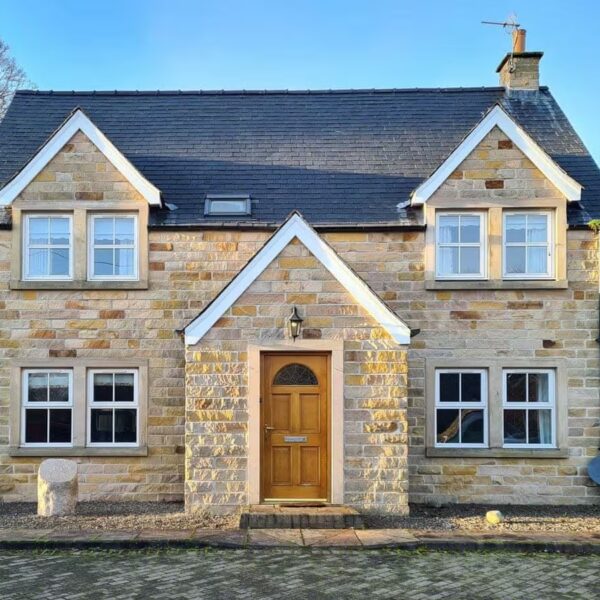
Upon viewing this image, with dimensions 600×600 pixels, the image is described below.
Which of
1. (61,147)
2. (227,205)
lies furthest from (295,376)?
(61,147)

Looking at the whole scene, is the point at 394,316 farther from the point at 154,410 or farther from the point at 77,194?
the point at 77,194

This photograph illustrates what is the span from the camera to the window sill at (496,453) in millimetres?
A: 11773

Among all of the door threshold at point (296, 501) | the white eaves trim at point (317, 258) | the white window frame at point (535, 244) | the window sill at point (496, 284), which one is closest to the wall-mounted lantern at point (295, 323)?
the white eaves trim at point (317, 258)

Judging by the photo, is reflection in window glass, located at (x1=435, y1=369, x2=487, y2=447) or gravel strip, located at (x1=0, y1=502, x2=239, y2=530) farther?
reflection in window glass, located at (x1=435, y1=369, x2=487, y2=447)

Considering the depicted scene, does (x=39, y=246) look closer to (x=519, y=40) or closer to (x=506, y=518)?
(x=506, y=518)

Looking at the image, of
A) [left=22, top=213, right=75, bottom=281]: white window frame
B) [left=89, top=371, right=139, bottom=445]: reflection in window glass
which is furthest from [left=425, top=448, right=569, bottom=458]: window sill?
[left=22, top=213, right=75, bottom=281]: white window frame

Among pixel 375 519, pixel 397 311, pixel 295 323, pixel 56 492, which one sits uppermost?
pixel 397 311

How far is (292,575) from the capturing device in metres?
7.82

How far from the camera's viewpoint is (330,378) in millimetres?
10594

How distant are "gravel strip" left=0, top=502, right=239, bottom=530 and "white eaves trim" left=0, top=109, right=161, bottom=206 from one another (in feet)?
17.1

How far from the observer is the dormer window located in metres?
12.5

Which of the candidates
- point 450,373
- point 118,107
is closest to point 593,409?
point 450,373

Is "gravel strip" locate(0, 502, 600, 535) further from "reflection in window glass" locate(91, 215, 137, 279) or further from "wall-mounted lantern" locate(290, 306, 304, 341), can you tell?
"reflection in window glass" locate(91, 215, 137, 279)

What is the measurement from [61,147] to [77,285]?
249cm
